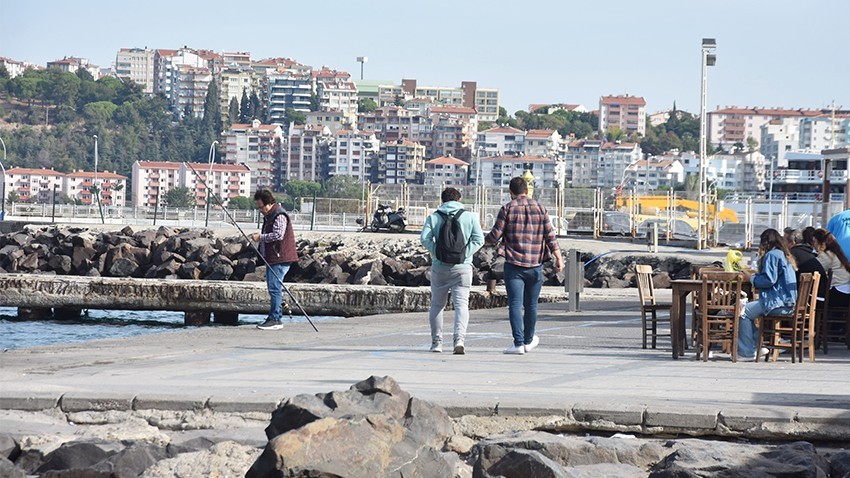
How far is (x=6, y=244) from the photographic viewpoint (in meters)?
44.0

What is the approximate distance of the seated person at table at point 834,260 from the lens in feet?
44.2

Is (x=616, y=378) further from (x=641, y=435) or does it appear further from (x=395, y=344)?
(x=395, y=344)

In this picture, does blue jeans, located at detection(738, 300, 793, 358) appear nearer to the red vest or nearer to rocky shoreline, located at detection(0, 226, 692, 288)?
the red vest

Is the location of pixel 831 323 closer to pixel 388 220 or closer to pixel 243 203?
pixel 388 220

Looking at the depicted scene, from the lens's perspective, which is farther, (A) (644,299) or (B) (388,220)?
(B) (388,220)

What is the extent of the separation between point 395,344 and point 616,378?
3608 millimetres

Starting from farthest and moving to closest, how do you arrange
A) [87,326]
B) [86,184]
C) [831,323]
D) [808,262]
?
[86,184] < [87,326] < [831,323] < [808,262]

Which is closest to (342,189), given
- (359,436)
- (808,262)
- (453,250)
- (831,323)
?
(831,323)

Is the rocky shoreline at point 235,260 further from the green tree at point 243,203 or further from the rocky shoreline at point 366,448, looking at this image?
the green tree at point 243,203

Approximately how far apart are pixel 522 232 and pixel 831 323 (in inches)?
153

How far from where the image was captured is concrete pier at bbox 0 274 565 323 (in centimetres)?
2508

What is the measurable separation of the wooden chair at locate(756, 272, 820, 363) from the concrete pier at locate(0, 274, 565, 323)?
10943 mm

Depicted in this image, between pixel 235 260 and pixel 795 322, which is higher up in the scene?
pixel 795 322

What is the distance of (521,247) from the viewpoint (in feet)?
41.8
